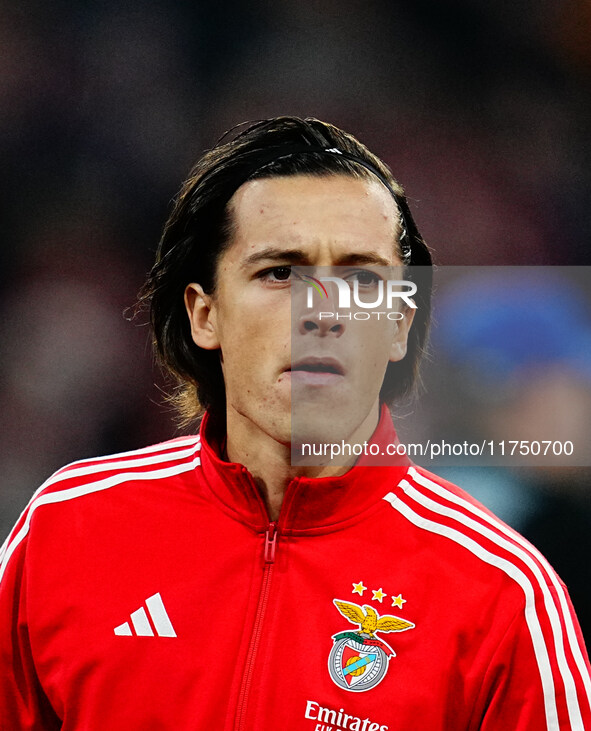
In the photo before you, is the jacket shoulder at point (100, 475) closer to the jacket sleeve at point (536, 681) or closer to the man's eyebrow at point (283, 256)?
the man's eyebrow at point (283, 256)

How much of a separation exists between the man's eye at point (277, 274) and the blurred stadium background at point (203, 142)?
534 millimetres

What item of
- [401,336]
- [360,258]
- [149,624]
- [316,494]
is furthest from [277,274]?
[149,624]

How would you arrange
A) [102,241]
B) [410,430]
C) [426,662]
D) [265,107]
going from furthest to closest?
[102,241] → [265,107] → [410,430] → [426,662]

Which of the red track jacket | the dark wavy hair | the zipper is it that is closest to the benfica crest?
the red track jacket

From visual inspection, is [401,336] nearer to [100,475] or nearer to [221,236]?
[221,236]

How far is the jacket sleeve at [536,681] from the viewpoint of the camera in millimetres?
1128

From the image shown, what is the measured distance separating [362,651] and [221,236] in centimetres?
78

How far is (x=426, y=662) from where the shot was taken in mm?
1183

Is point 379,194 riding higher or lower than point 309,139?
lower

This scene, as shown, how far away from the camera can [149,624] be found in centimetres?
129

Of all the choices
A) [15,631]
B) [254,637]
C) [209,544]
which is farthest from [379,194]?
[15,631]

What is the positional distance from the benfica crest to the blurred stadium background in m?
0.49

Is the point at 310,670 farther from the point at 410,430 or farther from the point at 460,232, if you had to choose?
the point at 460,232

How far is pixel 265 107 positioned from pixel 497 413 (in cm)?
89
